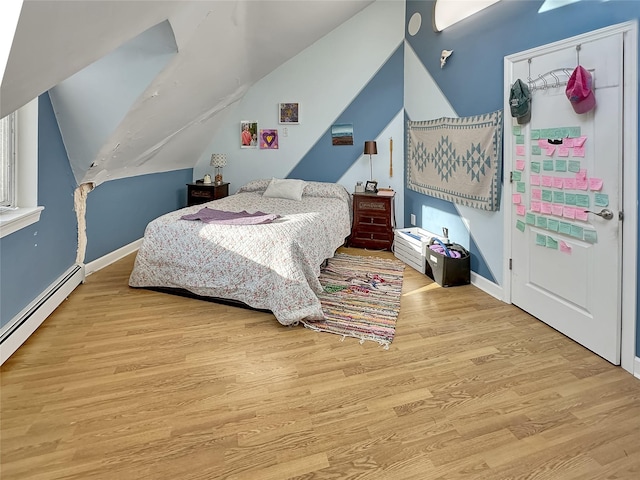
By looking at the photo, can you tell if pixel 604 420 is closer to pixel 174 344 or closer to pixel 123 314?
pixel 174 344

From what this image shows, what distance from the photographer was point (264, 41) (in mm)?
3818

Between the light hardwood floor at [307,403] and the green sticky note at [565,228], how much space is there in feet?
2.11

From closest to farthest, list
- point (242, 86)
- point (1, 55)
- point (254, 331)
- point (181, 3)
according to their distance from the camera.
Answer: point (1, 55)
point (181, 3)
point (254, 331)
point (242, 86)

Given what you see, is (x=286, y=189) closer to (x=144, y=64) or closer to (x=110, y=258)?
(x=110, y=258)

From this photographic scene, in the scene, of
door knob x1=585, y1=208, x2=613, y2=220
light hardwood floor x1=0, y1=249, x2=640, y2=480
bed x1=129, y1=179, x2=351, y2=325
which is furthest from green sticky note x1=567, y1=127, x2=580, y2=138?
bed x1=129, y1=179, x2=351, y2=325

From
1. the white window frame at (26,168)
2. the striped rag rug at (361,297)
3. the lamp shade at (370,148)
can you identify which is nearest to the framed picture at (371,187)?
the lamp shade at (370,148)

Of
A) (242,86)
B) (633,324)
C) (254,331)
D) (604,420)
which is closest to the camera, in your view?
(604,420)

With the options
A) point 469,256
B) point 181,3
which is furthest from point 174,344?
point 469,256

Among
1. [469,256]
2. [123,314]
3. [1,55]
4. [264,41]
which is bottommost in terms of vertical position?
[123,314]

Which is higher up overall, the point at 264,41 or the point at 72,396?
the point at 264,41

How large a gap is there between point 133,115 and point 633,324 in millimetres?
3385

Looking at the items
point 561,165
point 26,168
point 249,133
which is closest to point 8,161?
point 26,168

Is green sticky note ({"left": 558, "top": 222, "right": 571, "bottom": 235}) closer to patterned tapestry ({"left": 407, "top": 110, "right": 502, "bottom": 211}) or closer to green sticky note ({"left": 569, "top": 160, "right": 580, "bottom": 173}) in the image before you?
green sticky note ({"left": 569, "top": 160, "right": 580, "bottom": 173})

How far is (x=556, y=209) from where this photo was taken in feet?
8.18
